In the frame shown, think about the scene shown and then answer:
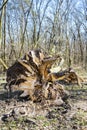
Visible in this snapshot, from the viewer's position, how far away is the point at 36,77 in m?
6.06

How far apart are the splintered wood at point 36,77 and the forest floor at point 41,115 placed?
0.77 feet

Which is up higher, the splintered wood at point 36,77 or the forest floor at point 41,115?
the splintered wood at point 36,77

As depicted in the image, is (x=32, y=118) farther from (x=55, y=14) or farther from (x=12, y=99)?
(x=55, y=14)

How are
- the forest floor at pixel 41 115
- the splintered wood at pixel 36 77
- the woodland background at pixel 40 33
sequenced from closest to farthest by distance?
the forest floor at pixel 41 115
the splintered wood at pixel 36 77
the woodland background at pixel 40 33

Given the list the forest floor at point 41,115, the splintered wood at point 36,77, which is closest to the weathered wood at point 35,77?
the splintered wood at point 36,77

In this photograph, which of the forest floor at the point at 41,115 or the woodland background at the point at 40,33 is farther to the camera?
the woodland background at the point at 40,33

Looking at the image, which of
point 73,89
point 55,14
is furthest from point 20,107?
point 55,14

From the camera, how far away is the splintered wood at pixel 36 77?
589 cm

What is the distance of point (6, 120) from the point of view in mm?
4953

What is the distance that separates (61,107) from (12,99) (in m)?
1.13

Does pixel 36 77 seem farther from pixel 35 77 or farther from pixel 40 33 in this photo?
pixel 40 33

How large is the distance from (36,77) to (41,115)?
1.05m

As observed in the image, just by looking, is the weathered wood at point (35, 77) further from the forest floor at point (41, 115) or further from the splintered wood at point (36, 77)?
the forest floor at point (41, 115)

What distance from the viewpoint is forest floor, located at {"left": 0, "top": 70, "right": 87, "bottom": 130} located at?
4.75 m
